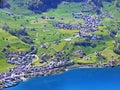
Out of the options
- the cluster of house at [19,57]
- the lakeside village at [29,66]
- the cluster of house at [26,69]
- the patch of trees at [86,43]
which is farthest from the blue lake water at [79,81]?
the patch of trees at [86,43]

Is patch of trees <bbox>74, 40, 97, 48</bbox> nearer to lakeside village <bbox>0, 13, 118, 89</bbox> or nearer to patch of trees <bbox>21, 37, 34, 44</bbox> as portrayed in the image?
lakeside village <bbox>0, 13, 118, 89</bbox>

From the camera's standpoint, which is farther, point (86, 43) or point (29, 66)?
point (86, 43)

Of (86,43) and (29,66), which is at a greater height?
(86,43)

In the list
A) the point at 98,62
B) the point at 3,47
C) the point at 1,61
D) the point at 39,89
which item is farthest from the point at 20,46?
the point at 39,89

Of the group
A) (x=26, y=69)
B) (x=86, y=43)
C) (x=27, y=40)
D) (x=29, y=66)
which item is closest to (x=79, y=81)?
(x=26, y=69)

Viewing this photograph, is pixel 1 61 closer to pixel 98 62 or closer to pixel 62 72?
pixel 62 72

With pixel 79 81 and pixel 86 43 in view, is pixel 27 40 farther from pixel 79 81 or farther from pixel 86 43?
pixel 79 81
